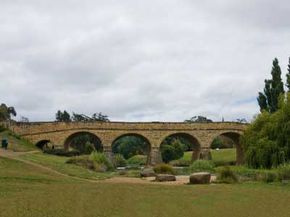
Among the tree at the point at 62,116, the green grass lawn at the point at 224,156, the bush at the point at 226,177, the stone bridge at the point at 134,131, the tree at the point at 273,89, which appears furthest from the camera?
the tree at the point at 62,116

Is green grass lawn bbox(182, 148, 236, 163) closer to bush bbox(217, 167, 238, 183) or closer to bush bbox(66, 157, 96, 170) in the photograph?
bush bbox(66, 157, 96, 170)

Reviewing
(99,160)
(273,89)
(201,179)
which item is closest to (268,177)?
(201,179)

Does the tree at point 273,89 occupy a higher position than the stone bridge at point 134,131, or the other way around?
the tree at point 273,89

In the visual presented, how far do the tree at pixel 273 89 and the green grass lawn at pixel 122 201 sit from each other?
2800cm

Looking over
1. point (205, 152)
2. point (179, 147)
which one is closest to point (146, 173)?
point (205, 152)

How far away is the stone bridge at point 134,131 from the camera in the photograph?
52812mm

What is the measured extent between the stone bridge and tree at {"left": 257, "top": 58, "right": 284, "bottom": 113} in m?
10.8

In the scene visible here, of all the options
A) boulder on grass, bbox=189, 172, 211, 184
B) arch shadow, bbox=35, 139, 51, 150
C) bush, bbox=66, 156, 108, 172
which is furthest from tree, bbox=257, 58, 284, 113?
boulder on grass, bbox=189, 172, 211, 184

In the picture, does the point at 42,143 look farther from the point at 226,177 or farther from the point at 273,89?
the point at 226,177

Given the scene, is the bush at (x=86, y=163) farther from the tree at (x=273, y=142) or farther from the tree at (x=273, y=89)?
the tree at (x=273, y=89)

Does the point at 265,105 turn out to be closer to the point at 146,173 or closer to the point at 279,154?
the point at 279,154

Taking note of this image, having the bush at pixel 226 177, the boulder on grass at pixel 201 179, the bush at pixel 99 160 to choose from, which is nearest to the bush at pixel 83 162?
the bush at pixel 99 160

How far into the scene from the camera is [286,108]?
3597 centimetres

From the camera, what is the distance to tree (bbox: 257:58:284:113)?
46.9m
